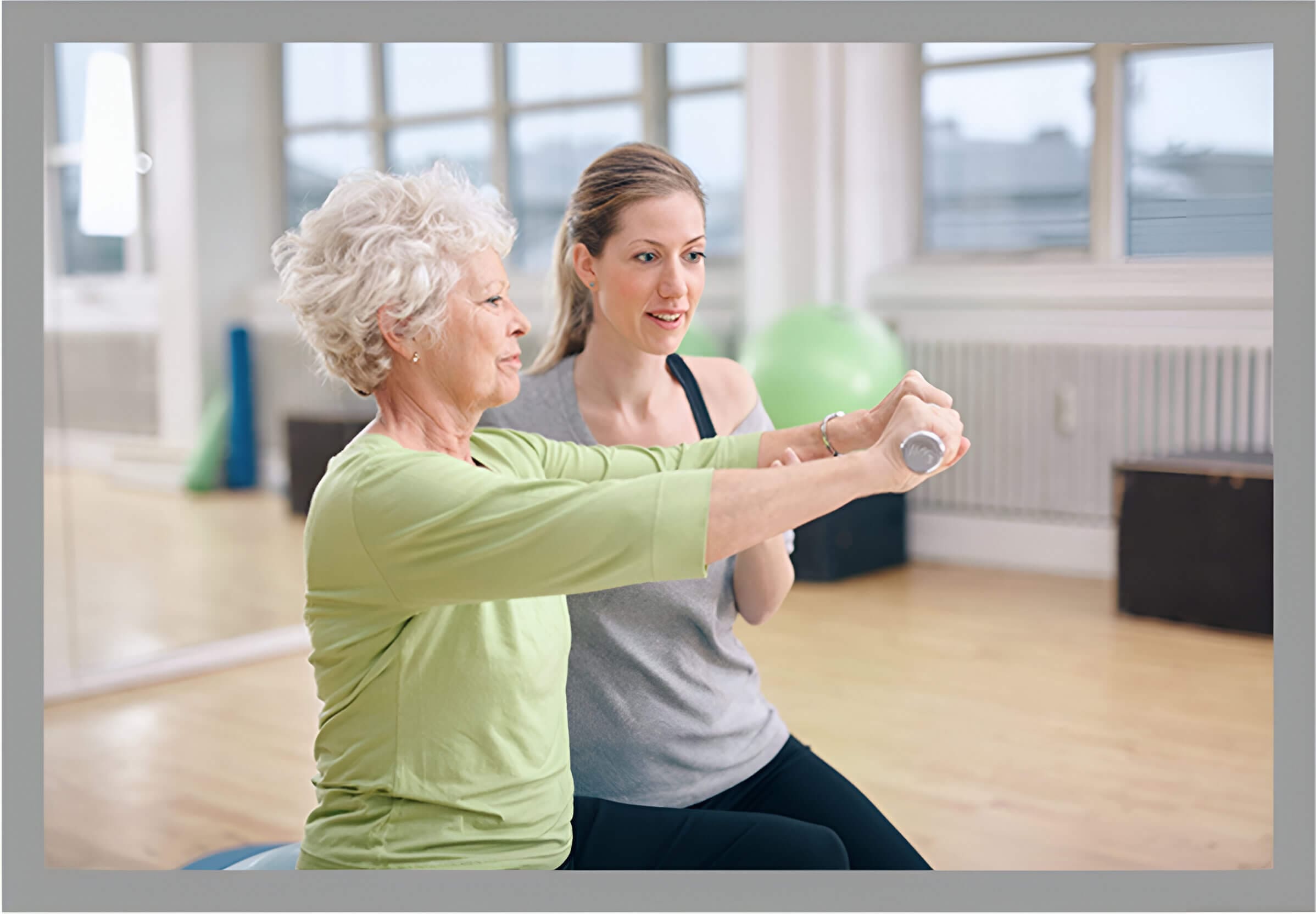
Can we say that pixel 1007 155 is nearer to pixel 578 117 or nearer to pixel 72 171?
pixel 578 117

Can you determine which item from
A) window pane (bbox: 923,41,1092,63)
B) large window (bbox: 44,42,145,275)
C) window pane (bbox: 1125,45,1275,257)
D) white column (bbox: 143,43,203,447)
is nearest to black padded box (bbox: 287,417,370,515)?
white column (bbox: 143,43,203,447)

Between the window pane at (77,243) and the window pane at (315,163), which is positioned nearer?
the window pane at (77,243)

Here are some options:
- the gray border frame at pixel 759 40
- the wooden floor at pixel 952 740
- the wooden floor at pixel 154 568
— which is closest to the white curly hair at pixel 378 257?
the gray border frame at pixel 759 40

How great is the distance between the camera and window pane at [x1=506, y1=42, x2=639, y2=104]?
5766mm

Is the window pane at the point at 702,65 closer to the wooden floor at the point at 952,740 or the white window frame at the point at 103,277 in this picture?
the wooden floor at the point at 952,740

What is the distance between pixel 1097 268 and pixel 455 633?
4138mm

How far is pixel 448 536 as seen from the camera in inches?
44.4

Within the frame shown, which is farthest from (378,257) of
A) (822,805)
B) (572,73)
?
(572,73)

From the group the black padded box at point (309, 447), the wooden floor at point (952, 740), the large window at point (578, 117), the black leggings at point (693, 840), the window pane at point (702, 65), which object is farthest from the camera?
the window pane at point (702, 65)

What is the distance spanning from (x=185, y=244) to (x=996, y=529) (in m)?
2.99

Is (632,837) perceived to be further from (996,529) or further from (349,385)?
(996,529)

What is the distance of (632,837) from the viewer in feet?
4.68

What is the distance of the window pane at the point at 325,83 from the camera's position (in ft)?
12.9

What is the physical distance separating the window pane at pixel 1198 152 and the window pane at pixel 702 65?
5.12 feet
